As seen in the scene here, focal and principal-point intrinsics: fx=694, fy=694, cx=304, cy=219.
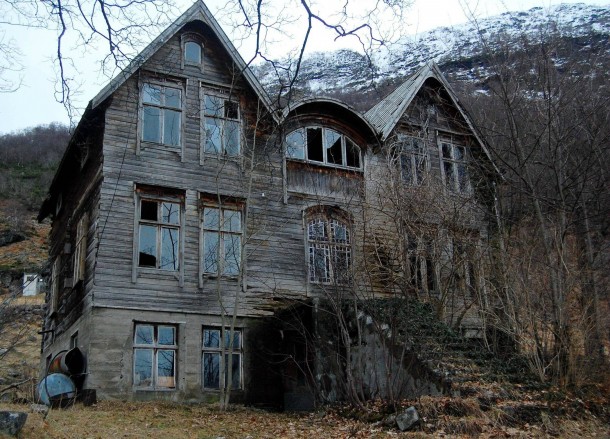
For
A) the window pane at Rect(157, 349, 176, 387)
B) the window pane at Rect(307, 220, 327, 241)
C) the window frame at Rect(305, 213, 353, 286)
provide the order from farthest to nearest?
the window pane at Rect(307, 220, 327, 241) → the window frame at Rect(305, 213, 353, 286) → the window pane at Rect(157, 349, 176, 387)

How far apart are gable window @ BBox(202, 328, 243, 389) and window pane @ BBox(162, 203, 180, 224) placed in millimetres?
3132

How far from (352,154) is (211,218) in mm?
5553

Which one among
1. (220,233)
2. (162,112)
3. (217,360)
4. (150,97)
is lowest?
(217,360)

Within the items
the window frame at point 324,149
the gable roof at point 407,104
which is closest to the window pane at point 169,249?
the window frame at point 324,149

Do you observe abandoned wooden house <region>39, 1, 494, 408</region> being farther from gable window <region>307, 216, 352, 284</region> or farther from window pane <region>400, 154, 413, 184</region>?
window pane <region>400, 154, 413, 184</region>

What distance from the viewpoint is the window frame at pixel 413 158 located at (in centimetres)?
2212

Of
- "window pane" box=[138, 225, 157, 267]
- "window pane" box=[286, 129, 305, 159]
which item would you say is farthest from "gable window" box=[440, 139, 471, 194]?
"window pane" box=[138, 225, 157, 267]

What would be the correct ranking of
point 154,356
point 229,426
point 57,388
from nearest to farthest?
point 229,426 → point 57,388 → point 154,356

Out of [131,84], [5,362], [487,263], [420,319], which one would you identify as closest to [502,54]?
[487,263]

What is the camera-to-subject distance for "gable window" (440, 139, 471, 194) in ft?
78.2

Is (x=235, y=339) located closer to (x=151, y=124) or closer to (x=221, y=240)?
(x=221, y=240)

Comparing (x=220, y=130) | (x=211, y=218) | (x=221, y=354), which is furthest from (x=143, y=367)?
(x=220, y=130)

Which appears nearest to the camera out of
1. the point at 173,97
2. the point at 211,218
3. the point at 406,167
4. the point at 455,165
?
the point at 211,218

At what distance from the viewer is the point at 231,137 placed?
20812 millimetres
